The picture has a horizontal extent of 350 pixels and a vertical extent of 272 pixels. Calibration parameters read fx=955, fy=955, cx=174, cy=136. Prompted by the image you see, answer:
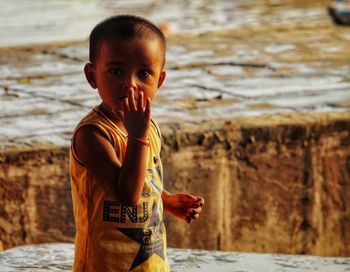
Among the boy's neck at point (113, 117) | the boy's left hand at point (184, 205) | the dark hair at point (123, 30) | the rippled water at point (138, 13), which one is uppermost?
the dark hair at point (123, 30)

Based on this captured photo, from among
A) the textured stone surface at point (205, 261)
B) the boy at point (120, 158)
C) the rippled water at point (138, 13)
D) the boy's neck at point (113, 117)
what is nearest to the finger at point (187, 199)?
the boy at point (120, 158)

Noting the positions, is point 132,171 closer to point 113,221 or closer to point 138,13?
point 113,221

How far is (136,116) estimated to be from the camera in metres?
2.15

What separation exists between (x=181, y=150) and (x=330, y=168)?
0.63 m

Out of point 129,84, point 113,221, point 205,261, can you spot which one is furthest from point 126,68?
point 205,261

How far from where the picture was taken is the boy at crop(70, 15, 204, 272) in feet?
7.15

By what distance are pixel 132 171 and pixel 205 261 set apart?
988mm

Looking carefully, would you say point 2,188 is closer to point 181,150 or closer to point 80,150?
point 181,150

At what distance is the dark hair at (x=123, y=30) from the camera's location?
2.24 meters

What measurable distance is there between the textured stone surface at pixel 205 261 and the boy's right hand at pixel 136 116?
37.5 inches

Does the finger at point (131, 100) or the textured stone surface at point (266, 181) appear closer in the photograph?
the finger at point (131, 100)

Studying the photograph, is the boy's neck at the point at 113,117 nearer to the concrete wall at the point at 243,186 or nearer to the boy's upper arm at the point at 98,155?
the boy's upper arm at the point at 98,155

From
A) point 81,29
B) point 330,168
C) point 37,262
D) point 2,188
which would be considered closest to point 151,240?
point 37,262

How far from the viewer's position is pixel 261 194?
3707 millimetres
